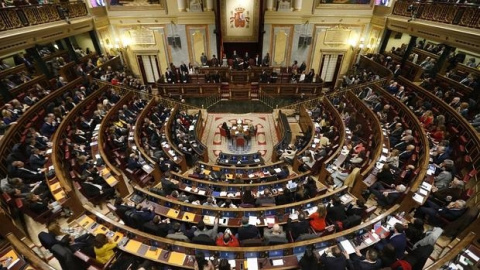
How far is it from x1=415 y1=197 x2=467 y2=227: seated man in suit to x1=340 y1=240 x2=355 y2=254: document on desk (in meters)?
2.41

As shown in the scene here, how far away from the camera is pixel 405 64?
44.5 feet

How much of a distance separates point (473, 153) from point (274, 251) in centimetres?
753

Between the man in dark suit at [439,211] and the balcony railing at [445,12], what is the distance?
809cm

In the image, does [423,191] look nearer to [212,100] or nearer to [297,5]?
[212,100]

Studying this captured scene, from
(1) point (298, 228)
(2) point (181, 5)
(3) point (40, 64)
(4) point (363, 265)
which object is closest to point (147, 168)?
(1) point (298, 228)

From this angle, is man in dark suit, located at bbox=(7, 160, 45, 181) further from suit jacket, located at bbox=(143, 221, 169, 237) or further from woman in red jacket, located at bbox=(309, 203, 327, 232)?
woman in red jacket, located at bbox=(309, 203, 327, 232)

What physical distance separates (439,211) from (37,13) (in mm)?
17187

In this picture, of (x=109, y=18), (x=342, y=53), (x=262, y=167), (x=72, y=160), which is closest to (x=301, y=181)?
(x=262, y=167)

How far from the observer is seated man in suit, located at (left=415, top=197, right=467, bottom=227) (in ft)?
Result: 19.2

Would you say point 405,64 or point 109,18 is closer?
point 405,64

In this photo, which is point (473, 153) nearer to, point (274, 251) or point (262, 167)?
point (262, 167)

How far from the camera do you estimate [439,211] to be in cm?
607

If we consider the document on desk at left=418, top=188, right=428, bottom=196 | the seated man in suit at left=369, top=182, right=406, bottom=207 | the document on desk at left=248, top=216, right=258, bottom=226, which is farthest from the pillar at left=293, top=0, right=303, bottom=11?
the document on desk at left=248, top=216, right=258, bottom=226

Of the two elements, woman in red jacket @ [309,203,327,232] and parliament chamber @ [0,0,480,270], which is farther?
woman in red jacket @ [309,203,327,232]
